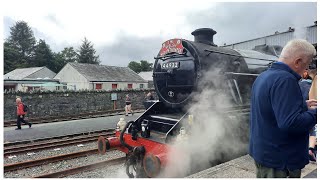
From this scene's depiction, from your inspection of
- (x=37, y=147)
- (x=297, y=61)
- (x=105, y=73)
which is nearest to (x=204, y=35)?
(x=297, y=61)

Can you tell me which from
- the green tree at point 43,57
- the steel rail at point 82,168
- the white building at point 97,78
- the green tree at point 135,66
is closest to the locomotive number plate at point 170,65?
the steel rail at point 82,168

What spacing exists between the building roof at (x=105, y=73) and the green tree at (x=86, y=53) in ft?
95.1

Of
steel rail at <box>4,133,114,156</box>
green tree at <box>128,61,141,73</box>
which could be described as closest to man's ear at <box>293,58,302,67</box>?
steel rail at <box>4,133,114,156</box>

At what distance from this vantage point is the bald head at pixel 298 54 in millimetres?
1983

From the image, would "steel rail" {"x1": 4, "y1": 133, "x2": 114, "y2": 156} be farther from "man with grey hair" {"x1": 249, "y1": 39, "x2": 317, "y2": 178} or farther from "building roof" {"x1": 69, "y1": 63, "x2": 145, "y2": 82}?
"building roof" {"x1": 69, "y1": 63, "x2": 145, "y2": 82}

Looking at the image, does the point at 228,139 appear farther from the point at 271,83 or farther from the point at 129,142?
the point at 271,83

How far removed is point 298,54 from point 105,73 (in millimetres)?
28789

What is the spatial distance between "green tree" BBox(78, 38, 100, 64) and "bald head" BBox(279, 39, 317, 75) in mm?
60754

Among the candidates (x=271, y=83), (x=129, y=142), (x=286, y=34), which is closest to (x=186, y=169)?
(x=129, y=142)

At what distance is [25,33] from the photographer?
61844 mm

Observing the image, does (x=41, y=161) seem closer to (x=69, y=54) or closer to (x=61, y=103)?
(x=61, y=103)

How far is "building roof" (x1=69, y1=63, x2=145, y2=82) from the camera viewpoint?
92.8ft

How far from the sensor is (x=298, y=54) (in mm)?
2002

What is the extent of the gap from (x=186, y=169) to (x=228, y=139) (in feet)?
3.47
